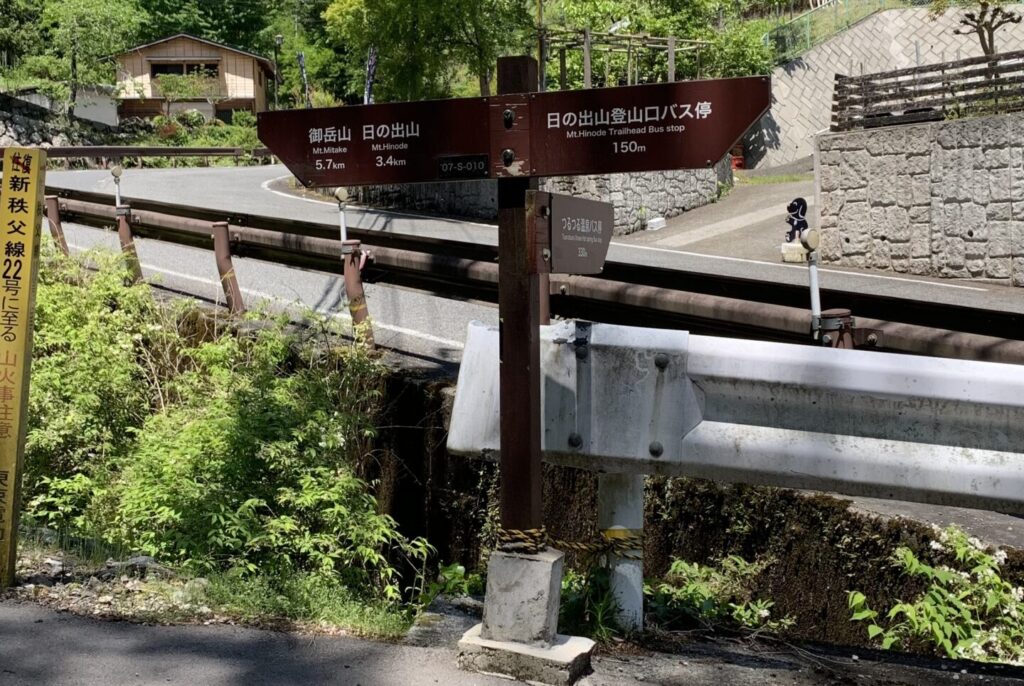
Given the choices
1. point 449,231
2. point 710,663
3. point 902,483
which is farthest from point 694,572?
point 449,231

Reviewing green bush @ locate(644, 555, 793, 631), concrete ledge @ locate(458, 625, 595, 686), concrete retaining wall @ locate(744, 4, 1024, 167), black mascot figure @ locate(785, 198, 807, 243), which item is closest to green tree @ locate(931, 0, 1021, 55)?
concrete retaining wall @ locate(744, 4, 1024, 167)

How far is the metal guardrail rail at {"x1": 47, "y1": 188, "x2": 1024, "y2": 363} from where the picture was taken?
537cm

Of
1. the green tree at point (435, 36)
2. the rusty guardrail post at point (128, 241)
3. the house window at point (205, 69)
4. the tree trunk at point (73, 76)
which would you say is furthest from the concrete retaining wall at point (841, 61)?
the house window at point (205, 69)

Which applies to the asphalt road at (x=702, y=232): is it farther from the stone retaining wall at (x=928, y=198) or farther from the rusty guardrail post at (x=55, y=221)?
the rusty guardrail post at (x=55, y=221)

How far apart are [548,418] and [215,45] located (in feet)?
215

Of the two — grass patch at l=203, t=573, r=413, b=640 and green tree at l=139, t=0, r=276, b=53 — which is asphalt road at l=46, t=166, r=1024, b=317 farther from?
green tree at l=139, t=0, r=276, b=53

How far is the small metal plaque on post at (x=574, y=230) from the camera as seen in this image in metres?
4.03

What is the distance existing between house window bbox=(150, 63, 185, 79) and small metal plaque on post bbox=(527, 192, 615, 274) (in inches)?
2581

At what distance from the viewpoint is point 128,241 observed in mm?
11758

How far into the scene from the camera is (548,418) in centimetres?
434

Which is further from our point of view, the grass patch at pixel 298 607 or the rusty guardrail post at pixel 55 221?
the rusty guardrail post at pixel 55 221

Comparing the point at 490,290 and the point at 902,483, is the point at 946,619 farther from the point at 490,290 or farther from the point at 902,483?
the point at 490,290

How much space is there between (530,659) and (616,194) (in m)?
16.8

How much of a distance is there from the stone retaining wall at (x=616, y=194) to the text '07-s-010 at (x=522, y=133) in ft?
45.3
